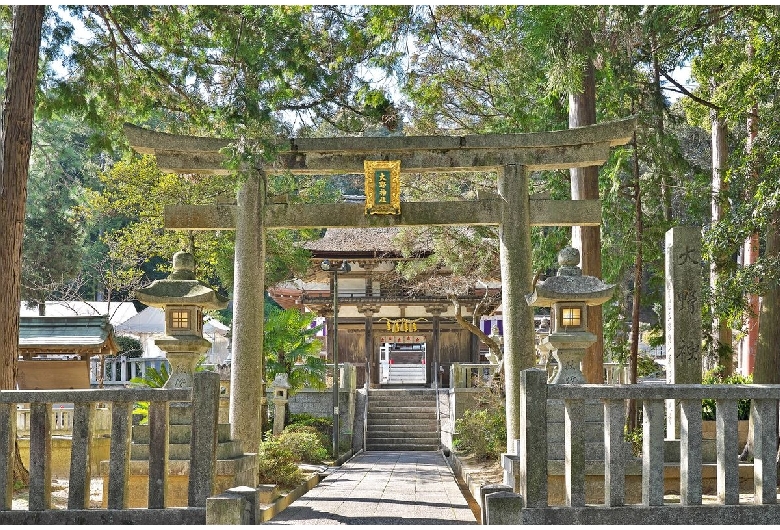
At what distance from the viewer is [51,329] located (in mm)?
21062

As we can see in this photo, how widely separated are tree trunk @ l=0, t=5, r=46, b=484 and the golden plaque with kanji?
195 inches

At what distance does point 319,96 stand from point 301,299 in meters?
18.8

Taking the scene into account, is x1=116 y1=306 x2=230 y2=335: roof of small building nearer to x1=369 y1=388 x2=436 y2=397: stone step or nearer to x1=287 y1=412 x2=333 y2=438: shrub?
x1=369 y1=388 x2=436 y2=397: stone step

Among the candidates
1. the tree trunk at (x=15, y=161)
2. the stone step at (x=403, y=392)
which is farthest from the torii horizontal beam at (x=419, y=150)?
the stone step at (x=403, y=392)

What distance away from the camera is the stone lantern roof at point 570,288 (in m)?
10.9

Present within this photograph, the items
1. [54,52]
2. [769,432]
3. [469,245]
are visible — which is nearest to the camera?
[769,432]

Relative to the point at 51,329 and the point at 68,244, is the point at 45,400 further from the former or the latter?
the point at 68,244

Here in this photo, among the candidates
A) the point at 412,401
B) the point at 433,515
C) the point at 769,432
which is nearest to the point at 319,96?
the point at 433,515

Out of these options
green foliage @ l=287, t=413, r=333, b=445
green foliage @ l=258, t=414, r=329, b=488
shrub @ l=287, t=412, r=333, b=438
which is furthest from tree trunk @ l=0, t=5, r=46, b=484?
shrub @ l=287, t=412, r=333, b=438

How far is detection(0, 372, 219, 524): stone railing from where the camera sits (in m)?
6.29

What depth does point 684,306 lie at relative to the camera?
10.8m

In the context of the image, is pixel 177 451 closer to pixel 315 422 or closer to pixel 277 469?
pixel 277 469

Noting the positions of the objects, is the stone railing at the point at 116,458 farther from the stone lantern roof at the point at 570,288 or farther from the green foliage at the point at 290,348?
the green foliage at the point at 290,348

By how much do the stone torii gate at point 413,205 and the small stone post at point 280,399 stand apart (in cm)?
942
